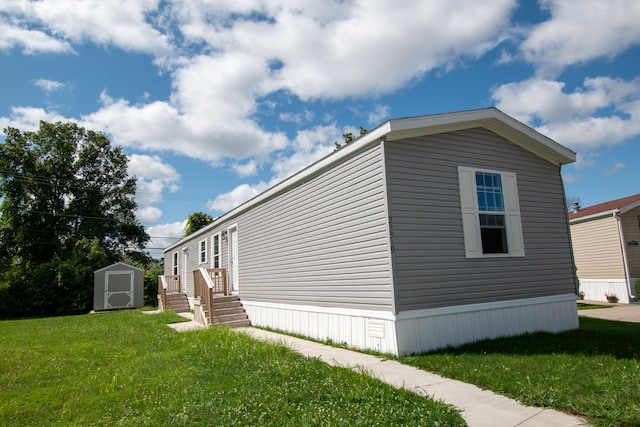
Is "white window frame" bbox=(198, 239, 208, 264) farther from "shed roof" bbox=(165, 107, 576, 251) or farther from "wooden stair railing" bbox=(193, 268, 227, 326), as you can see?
"shed roof" bbox=(165, 107, 576, 251)

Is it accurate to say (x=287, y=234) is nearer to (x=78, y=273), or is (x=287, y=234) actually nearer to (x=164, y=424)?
(x=164, y=424)

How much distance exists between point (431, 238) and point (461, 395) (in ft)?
9.42

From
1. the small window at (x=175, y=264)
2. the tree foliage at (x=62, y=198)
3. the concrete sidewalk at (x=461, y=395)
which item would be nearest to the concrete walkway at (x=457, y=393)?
the concrete sidewalk at (x=461, y=395)

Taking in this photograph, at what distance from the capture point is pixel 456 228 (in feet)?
22.9

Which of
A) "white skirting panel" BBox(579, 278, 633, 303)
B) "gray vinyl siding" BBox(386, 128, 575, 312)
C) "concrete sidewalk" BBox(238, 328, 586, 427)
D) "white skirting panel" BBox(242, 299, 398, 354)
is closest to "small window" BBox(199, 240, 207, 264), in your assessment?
"white skirting panel" BBox(242, 299, 398, 354)

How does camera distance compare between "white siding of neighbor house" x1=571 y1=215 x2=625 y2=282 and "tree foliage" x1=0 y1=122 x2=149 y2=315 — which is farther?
"tree foliage" x1=0 y1=122 x2=149 y2=315

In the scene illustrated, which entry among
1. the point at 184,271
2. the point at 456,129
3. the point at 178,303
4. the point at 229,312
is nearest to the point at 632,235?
the point at 456,129

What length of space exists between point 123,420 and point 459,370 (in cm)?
383

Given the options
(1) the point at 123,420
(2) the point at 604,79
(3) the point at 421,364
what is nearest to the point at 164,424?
(1) the point at 123,420

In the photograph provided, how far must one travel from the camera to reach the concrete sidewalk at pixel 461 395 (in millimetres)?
3559

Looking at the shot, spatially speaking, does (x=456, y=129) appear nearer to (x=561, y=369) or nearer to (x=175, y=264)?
(x=561, y=369)

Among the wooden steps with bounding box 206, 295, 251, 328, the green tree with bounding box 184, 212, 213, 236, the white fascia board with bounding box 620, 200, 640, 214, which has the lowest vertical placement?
A: the wooden steps with bounding box 206, 295, 251, 328

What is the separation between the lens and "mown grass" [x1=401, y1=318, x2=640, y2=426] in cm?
369

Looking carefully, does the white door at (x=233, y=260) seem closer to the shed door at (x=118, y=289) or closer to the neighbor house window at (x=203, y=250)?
the neighbor house window at (x=203, y=250)
